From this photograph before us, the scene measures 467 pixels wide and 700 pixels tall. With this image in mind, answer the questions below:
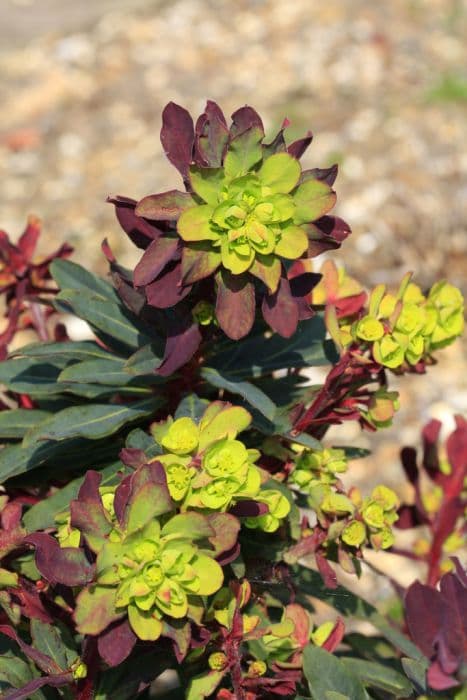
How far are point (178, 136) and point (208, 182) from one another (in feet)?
0.25

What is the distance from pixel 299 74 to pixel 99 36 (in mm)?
962

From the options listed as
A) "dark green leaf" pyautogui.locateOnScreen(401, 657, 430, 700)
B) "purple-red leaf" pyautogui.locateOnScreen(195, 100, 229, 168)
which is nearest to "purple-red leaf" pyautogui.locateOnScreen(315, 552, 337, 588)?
"dark green leaf" pyautogui.locateOnScreen(401, 657, 430, 700)

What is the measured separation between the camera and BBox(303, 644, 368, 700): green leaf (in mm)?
956

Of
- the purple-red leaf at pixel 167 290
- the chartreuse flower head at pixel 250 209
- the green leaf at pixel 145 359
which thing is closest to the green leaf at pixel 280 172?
the chartreuse flower head at pixel 250 209

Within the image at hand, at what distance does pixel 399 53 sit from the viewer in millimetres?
4191

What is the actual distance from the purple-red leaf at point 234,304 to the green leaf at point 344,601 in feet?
1.19

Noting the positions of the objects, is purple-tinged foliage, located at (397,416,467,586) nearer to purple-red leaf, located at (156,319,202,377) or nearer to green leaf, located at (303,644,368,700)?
green leaf, located at (303,644,368,700)

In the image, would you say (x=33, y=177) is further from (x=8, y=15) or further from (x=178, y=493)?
(x=178, y=493)

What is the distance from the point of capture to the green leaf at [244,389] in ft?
3.03

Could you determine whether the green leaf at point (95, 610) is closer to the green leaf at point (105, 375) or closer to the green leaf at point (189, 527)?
the green leaf at point (189, 527)

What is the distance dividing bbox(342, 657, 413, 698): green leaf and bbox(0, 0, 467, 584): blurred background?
61.3 inches

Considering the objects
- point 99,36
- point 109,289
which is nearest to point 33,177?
point 99,36

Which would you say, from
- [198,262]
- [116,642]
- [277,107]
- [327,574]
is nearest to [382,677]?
[327,574]

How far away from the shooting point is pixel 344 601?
46.1 inches
